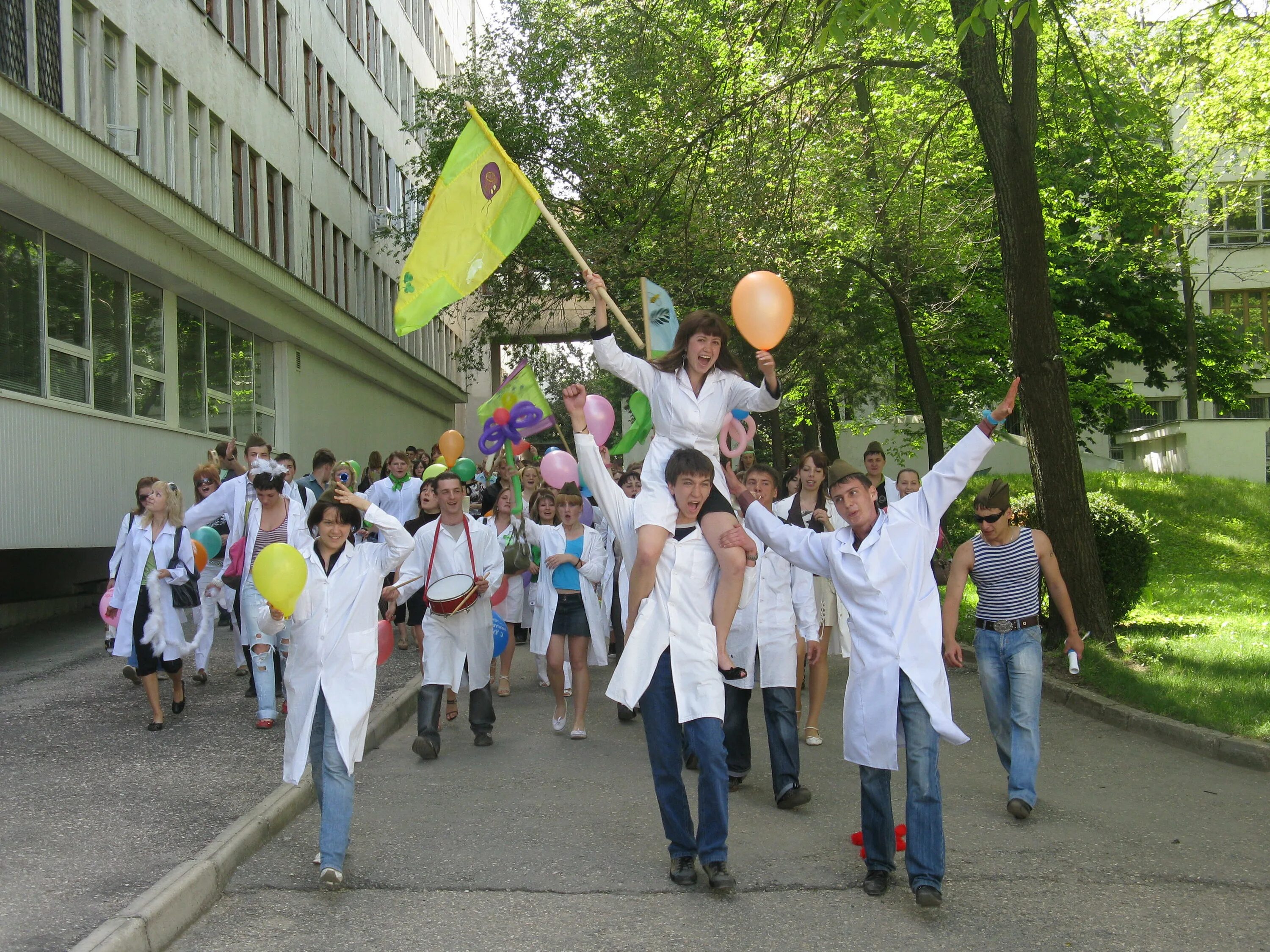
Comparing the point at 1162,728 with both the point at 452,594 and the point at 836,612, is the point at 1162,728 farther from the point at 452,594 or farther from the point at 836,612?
the point at 452,594

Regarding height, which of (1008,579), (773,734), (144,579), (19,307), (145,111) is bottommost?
(773,734)

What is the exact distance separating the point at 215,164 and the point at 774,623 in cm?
1677

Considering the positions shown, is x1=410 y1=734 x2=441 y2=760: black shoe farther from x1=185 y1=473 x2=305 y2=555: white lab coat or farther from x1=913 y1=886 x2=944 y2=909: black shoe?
x1=913 y1=886 x2=944 y2=909: black shoe

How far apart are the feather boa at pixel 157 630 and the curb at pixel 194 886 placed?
240cm

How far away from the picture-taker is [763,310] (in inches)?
266

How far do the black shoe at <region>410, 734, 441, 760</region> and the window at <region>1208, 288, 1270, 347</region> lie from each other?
143 ft

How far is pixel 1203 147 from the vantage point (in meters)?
25.1

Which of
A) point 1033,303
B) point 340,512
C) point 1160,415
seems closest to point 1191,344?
point 1160,415

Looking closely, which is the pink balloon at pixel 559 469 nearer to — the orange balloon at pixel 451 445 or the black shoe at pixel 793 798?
the orange balloon at pixel 451 445

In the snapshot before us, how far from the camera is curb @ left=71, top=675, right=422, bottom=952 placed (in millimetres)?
4734

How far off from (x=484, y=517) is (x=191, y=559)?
3.00 m

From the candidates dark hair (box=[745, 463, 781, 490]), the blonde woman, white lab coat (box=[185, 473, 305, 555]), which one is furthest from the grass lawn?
the blonde woman

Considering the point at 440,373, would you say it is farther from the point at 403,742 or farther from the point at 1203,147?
the point at 403,742

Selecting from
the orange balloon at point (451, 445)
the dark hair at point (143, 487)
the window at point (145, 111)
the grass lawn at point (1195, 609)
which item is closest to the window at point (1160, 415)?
the grass lawn at point (1195, 609)
